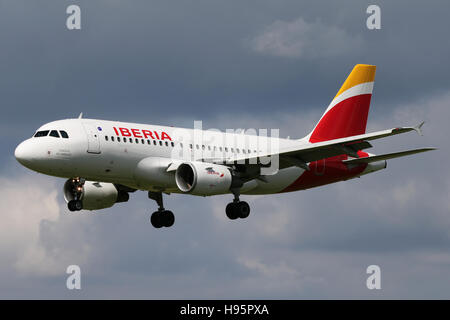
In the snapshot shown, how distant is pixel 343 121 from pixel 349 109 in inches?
40.0

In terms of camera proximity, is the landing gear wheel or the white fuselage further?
the landing gear wheel

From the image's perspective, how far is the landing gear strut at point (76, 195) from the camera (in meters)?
50.2

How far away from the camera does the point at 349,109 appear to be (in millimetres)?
60688

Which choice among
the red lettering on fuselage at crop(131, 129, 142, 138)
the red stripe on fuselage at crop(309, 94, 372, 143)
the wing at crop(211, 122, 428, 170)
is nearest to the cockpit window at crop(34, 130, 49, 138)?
the red lettering on fuselage at crop(131, 129, 142, 138)

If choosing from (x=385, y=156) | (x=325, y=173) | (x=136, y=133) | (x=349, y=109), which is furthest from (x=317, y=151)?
(x=136, y=133)

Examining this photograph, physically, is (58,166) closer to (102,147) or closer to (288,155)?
(102,147)

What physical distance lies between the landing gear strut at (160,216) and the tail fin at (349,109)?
10.7 meters

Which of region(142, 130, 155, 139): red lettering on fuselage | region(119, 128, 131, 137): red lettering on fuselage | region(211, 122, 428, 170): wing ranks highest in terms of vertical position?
region(142, 130, 155, 139): red lettering on fuselage

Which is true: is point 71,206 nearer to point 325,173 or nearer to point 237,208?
point 237,208

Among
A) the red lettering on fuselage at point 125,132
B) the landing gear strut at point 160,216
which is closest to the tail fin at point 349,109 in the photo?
the landing gear strut at point 160,216

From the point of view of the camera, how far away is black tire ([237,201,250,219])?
5294 centimetres

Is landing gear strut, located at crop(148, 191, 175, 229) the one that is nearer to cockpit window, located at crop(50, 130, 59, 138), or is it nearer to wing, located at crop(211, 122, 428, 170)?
wing, located at crop(211, 122, 428, 170)

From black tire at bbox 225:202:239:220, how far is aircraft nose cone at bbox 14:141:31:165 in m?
12.4

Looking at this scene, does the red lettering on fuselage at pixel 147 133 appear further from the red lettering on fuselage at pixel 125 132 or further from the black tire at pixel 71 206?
the black tire at pixel 71 206
